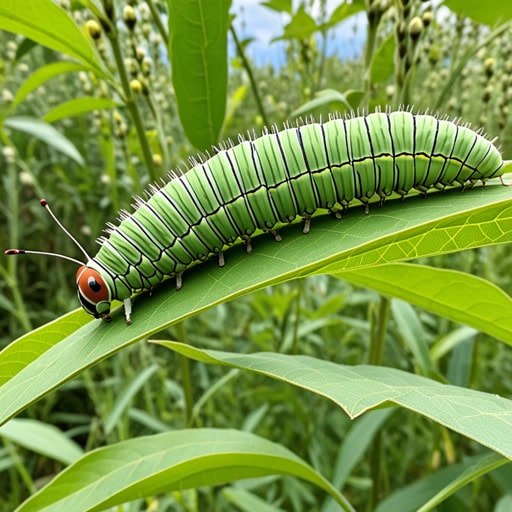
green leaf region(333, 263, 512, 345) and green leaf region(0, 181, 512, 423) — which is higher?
green leaf region(0, 181, 512, 423)

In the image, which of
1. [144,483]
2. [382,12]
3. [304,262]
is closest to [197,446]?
[144,483]

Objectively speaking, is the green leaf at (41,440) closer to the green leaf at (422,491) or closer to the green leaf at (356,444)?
the green leaf at (356,444)

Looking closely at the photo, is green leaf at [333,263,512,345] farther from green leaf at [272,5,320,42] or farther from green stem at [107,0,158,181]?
green leaf at [272,5,320,42]

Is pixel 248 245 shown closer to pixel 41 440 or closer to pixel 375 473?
pixel 375 473

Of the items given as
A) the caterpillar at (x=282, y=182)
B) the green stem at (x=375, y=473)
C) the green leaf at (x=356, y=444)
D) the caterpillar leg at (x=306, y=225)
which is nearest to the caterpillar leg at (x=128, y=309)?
the caterpillar at (x=282, y=182)

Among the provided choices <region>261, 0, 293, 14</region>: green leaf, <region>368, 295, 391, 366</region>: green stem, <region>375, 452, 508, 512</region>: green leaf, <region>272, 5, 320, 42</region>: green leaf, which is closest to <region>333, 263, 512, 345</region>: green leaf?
<region>368, 295, 391, 366</region>: green stem

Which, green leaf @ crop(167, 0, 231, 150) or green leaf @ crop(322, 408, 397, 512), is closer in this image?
green leaf @ crop(167, 0, 231, 150)

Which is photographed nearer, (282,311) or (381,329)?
(381,329)

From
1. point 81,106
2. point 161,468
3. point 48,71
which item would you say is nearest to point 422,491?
point 161,468
